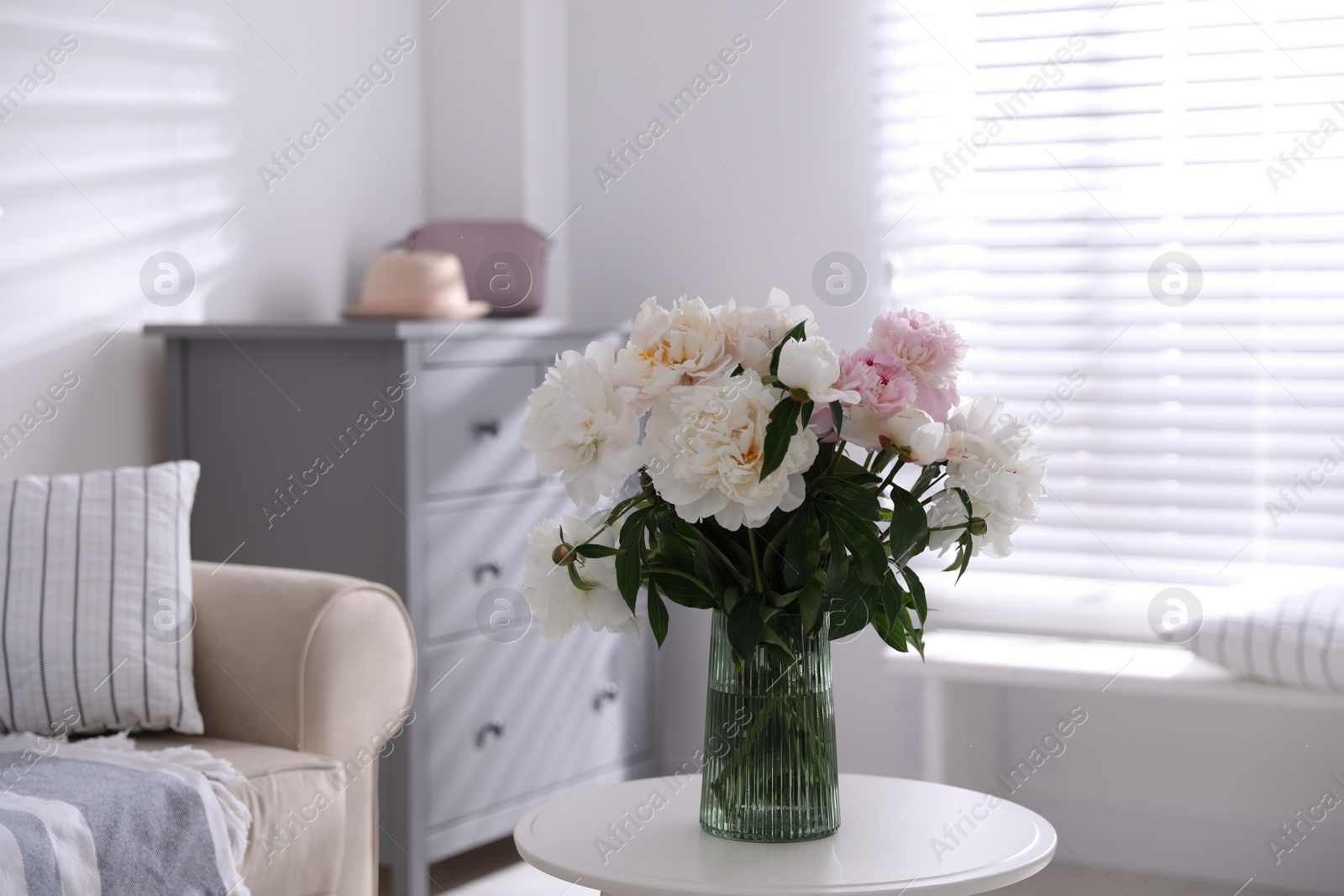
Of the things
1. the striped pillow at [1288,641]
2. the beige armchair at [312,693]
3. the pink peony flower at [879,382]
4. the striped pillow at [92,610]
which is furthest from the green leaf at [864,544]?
the striped pillow at [1288,641]

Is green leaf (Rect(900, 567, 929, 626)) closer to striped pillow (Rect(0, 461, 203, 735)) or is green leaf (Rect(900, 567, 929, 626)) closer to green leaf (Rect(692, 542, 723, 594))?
green leaf (Rect(692, 542, 723, 594))

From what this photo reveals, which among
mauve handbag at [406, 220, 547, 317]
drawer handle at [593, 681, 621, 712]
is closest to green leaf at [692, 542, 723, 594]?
drawer handle at [593, 681, 621, 712]

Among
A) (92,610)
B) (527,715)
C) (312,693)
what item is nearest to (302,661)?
(312,693)

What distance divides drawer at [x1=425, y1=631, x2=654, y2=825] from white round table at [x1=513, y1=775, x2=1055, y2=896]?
3.62 ft

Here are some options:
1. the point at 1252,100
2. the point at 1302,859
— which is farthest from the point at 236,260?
the point at 1302,859

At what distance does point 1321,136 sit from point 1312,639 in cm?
100

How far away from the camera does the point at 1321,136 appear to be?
2.62m

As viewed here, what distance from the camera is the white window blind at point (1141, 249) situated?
264 centimetres

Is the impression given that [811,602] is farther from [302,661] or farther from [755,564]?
[302,661]

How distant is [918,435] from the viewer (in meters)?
1.17

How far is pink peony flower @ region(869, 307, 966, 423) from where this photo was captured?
1221mm

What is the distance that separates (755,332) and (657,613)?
279mm

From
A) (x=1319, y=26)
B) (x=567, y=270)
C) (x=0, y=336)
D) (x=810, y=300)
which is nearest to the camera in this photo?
(x=0, y=336)

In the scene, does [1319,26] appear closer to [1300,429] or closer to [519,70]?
[1300,429]
